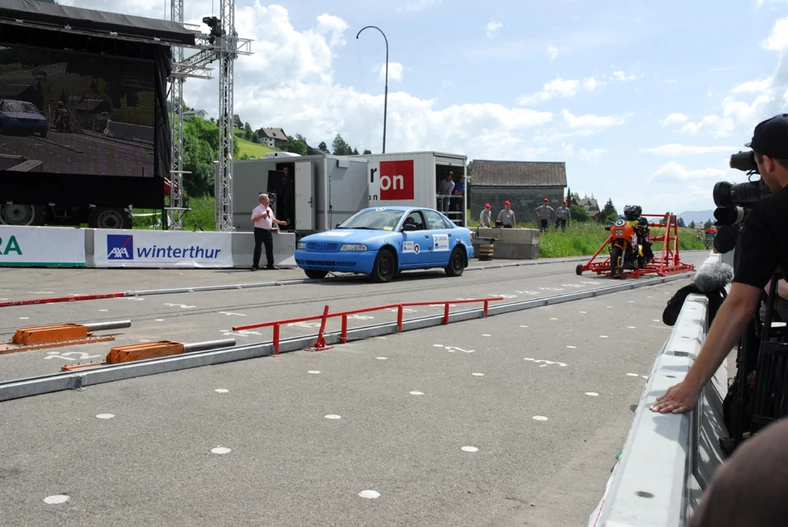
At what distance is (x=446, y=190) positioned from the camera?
24766 millimetres

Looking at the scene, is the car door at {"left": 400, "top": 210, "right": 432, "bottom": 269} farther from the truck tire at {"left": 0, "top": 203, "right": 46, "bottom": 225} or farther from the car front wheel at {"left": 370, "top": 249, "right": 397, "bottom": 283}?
the truck tire at {"left": 0, "top": 203, "right": 46, "bottom": 225}

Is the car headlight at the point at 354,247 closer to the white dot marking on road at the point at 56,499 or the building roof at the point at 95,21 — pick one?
the white dot marking on road at the point at 56,499

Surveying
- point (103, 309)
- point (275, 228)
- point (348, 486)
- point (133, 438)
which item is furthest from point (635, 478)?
point (275, 228)

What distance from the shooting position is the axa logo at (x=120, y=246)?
17.9 m

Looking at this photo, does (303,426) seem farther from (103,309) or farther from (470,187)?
(470,187)

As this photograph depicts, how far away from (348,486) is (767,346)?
7.03 feet

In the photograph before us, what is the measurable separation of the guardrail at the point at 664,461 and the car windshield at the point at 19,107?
2257 cm

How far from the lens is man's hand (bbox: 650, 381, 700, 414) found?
3006 millimetres

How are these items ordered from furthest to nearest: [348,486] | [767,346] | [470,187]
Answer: [470,187] < [348,486] < [767,346]

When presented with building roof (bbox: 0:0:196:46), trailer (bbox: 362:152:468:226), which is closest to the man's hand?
trailer (bbox: 362:152:468:226)

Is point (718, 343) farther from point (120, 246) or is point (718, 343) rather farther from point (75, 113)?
point (75, 113)

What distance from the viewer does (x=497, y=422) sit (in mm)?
5445

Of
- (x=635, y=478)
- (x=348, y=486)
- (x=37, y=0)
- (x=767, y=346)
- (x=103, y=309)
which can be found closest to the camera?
(x=635, y=478)

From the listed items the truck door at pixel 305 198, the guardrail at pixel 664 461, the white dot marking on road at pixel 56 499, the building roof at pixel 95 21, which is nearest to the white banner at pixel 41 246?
the truck door at pixel 305 198
